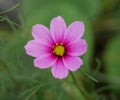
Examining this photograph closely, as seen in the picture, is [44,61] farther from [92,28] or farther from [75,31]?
[92,28]

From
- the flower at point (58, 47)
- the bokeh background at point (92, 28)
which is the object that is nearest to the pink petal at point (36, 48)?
the flower at point (58, 47)

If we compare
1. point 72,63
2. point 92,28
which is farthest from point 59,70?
point 92,28

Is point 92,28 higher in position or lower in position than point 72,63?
lower

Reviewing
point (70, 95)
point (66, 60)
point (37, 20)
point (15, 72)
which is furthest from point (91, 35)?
point (66, 60)

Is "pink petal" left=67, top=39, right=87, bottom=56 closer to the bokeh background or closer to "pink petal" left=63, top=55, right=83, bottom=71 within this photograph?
"pink petal" left=63, top=55, right=83, bottom=71

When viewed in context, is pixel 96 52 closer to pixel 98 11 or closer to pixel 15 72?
pixel 98 11

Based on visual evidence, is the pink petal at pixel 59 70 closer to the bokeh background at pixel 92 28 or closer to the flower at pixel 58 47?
the flower at pixel 58 47
